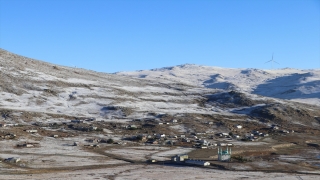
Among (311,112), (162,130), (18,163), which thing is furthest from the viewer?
(311,112)

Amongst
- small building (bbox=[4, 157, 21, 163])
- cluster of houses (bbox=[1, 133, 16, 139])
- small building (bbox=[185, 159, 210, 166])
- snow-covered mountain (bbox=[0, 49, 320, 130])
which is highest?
snow-covered mountain (bbox=[0, 49, 320, 130])

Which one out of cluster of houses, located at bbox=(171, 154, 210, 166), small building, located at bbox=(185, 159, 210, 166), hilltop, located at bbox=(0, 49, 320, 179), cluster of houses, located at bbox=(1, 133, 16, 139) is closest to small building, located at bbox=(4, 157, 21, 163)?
hilltop, located at bbox=(0, 49, 320, 179)

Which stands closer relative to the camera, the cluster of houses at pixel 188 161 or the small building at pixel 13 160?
the small building at pixel 13 160

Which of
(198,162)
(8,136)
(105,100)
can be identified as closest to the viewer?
(198,162)

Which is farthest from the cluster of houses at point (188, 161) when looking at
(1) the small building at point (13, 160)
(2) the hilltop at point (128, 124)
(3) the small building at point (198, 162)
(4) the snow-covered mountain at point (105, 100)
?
(4) the snow-covered mountain at point (105, 100)

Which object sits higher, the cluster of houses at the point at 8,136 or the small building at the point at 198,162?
the cluster of houses at the point at 8,136

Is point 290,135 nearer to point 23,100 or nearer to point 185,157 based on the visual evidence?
point 185,157

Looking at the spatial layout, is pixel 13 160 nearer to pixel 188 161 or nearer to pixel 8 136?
pixel 188 161

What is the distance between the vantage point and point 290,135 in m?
94.6

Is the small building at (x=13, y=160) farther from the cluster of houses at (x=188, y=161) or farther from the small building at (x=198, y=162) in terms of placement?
the small building at (x=198, y=162)

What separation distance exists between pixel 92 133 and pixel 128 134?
7.01 meters

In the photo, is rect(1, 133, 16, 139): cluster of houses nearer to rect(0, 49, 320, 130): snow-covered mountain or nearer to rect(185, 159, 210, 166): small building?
rect(0, 49, 320, 130): snow-covered mountain

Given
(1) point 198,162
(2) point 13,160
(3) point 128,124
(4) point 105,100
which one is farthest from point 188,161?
(4) point 105,100

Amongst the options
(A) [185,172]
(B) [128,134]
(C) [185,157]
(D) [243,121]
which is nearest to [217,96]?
(D) [243,121]
